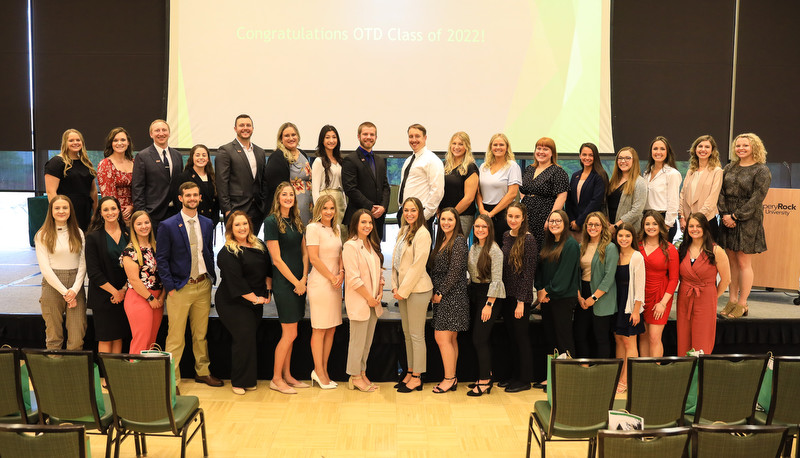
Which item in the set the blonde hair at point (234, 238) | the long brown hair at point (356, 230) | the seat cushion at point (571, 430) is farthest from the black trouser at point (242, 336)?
the seat cushion at point (571, 430)

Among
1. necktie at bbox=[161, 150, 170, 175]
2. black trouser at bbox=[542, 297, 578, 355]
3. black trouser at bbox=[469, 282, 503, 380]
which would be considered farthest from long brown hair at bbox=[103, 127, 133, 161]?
black trouser at bbox=[542, 297, 578, 355]

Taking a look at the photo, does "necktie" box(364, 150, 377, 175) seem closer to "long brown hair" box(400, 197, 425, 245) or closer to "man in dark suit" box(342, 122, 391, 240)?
"man in dark suit" box(342, 122, 391, 240)

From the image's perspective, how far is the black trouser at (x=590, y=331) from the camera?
4.85 m

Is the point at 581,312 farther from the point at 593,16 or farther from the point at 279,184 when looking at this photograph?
the point at 593,16

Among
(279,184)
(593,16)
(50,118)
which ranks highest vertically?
(593,16)

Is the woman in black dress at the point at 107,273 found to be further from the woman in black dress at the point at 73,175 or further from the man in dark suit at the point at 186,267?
the woman in black dress at the point at 73,175

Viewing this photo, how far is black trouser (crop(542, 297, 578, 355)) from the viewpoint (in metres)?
4.80

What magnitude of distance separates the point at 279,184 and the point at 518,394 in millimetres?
2375

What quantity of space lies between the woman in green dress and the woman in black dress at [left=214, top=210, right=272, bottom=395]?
10 cm

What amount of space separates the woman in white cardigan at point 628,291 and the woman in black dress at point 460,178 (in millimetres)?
1139

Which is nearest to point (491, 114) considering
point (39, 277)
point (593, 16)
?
point (593, 16)

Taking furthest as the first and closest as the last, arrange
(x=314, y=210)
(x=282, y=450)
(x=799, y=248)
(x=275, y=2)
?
(x=275, y=2)
(x=799, y=248)
(x=314, y=210)
(x=282, y=450)

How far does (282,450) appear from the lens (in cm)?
395

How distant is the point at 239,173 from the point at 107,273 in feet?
3.99
